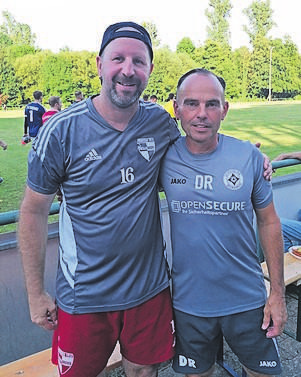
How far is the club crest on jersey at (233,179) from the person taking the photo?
5.64 ft

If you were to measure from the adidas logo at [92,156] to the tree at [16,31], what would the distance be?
60.7 meters

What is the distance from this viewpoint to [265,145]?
1454 centimetres

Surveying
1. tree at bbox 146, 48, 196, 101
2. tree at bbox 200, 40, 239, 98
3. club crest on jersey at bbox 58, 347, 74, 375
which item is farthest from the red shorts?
tree at bbox 200, 40, 239, 98

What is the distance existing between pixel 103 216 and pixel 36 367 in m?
0.98

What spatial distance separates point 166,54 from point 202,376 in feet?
167

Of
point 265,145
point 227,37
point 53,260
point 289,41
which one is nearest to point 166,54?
point 227,37

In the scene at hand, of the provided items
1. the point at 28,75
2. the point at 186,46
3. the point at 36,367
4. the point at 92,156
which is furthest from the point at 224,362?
the point at 186,46

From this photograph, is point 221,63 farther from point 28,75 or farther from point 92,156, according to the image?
point 92,156

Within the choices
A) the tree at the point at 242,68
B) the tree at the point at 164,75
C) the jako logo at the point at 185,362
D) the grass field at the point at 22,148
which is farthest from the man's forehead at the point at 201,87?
the tree at the point at 242,68

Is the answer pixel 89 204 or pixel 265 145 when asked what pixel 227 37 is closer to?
pixel 265 145

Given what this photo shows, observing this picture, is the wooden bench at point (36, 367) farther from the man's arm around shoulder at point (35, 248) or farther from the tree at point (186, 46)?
the tree at point (186, 46)

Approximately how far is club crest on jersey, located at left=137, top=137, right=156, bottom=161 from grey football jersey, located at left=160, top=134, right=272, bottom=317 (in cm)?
10

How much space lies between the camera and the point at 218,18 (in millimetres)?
62156

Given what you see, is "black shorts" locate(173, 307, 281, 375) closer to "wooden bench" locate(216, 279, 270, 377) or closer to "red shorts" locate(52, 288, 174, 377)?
"red shorts" locate(52, 288, 174, 377)
